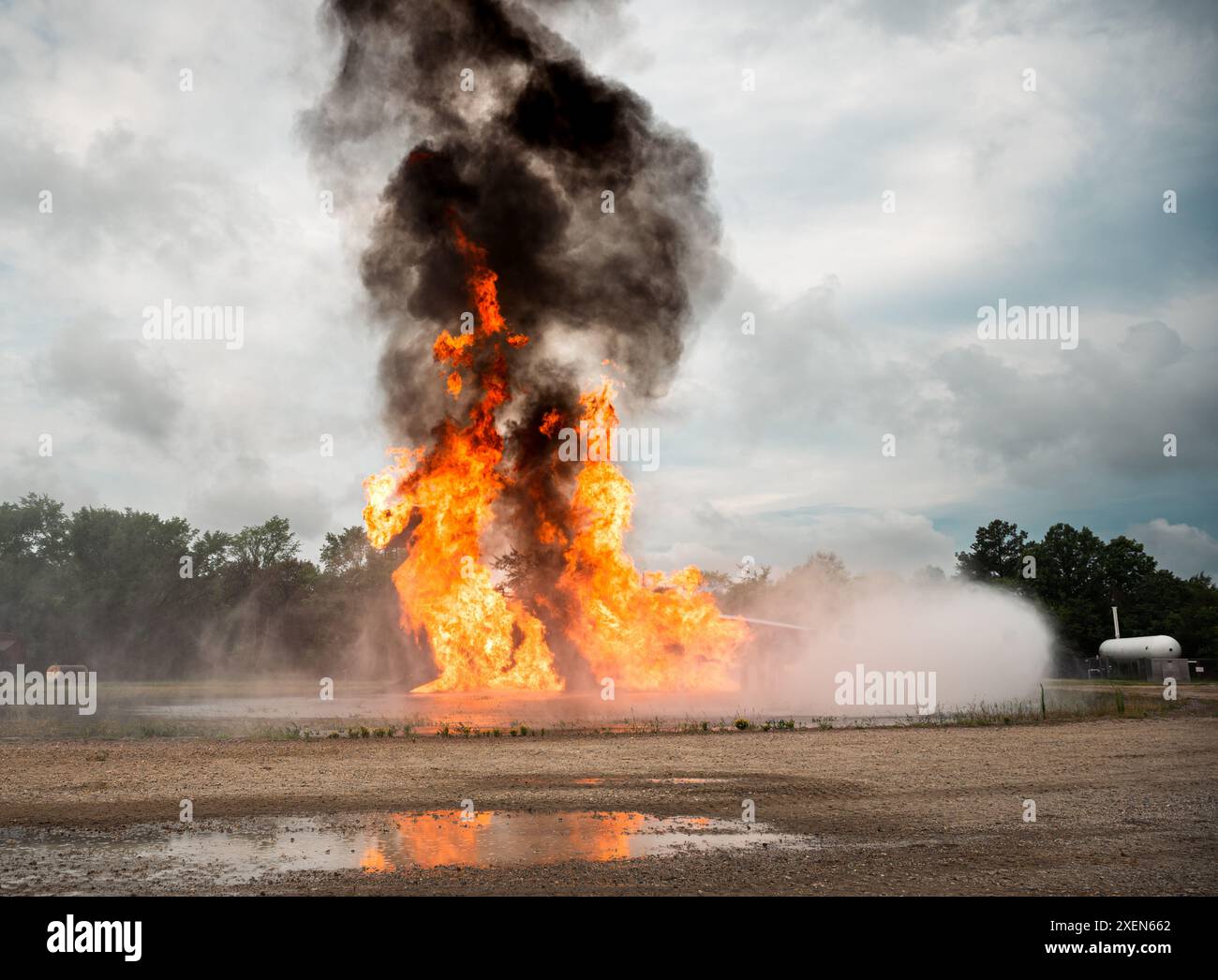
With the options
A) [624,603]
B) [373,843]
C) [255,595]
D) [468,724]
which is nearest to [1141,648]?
[624,603]

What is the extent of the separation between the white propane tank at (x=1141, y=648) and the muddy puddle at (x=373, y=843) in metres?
64.6

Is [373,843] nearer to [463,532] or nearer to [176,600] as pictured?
[463,532]

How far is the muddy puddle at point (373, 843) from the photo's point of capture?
11406 mm

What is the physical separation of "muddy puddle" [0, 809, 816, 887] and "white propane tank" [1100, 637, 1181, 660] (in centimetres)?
6463

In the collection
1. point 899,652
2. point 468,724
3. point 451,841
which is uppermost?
point 899,652

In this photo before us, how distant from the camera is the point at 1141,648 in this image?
6875 centimetres

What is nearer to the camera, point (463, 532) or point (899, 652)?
point (463, 532)

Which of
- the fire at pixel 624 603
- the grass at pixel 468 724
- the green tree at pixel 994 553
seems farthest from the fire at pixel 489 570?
the green tree at pixel 994 553

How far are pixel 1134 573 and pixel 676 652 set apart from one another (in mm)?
79302

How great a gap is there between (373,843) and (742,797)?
716 centimetres

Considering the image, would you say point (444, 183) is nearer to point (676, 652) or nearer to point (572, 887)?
point (676, 652)

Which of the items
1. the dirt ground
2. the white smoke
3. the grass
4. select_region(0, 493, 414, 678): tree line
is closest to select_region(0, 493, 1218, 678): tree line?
select_region(0, 493, 414, 678): tree line
